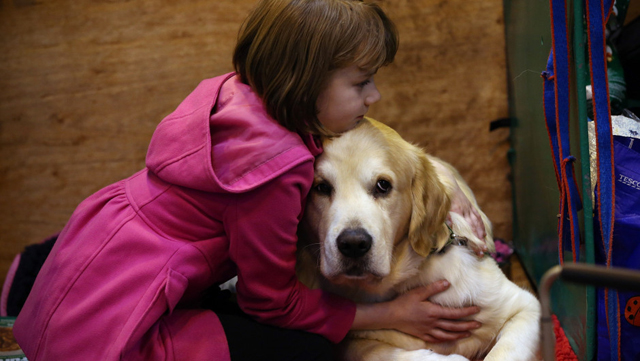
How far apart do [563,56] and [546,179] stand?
54cm

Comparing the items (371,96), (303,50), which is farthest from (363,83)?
(303,50)

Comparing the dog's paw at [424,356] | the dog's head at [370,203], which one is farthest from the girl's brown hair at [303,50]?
the dog's paw at [424,356]

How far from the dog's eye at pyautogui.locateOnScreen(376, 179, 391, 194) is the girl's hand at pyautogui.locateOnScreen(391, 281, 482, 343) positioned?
0.34 m

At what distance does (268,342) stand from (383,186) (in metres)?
0.50

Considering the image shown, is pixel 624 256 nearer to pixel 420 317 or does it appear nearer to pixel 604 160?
pixel 604 160

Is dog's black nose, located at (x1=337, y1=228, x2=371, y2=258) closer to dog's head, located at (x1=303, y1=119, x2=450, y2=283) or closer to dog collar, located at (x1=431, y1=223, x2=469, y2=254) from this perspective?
dog's head, located at (x1=303, y1=119, x2=450, y2=283)

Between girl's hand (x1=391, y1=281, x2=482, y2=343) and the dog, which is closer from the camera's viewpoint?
the dog

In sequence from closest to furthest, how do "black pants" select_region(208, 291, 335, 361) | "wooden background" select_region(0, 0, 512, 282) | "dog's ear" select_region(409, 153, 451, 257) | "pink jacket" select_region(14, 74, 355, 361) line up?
"pink jacket" select_region(14, 74, 355, 361)
"black pants" select_region(208, 291, 335, 361)
"dog's ear" select_region(409, 153, 451, 257)
"wooden background" select_region(0, 0, 512, 282)

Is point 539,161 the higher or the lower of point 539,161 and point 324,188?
the lower

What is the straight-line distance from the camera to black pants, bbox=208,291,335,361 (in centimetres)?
132

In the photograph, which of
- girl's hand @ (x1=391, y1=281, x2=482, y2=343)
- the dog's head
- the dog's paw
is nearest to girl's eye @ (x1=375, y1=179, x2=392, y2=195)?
the dog's head

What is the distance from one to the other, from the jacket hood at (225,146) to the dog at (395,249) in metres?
0.14

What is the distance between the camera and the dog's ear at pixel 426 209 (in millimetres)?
1430

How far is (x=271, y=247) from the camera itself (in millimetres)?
1255
